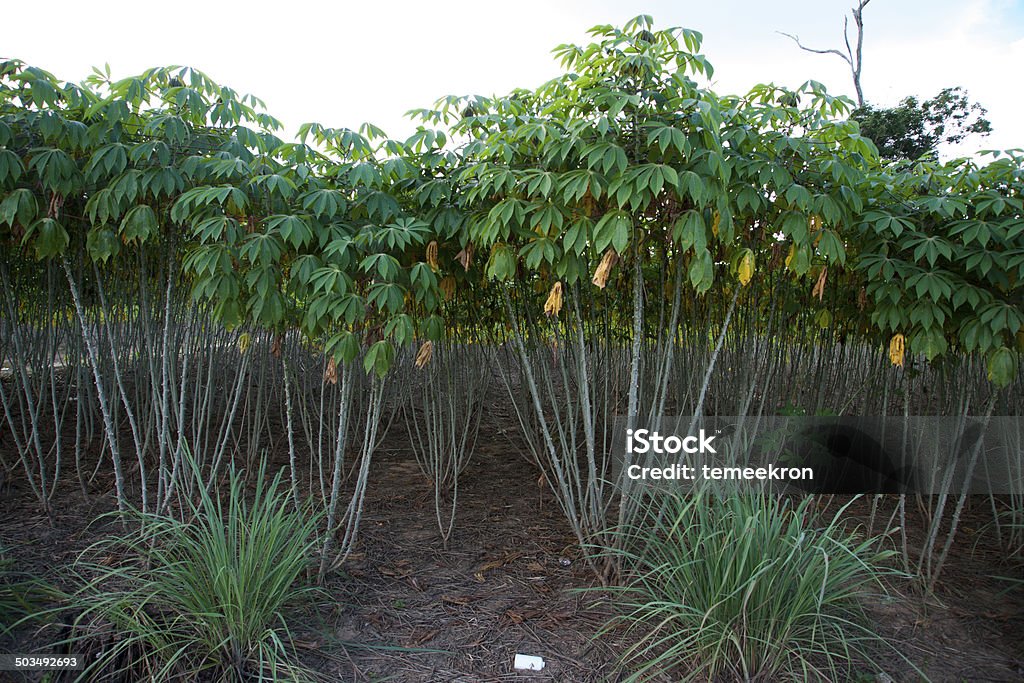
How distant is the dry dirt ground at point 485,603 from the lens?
2.25 meters

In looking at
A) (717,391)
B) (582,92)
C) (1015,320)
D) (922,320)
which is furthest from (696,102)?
(717,391)

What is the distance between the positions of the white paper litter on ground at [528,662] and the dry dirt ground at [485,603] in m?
0.03

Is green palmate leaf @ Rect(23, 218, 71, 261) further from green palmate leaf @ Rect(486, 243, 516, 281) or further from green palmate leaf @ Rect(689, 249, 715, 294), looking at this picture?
green palmate leaf @ Rect(689, 249, 715, 294)

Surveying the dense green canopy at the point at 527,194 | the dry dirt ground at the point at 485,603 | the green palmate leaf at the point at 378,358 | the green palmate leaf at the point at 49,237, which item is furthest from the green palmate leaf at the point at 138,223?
the dry dirt ground at the point at 485,603

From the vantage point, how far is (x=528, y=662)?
88.0 inches

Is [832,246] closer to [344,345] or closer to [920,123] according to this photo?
[344,345]

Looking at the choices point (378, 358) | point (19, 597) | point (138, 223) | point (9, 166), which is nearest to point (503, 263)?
point (378, 358)

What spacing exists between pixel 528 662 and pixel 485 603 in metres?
0.40

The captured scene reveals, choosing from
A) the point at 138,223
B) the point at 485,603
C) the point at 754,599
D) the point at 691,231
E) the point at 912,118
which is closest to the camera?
the point at 754,599

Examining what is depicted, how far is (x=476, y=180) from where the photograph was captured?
2566 mm

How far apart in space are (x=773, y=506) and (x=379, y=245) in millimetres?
1674

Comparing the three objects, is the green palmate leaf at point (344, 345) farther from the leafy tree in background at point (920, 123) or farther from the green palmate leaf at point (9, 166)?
the leafy tree in background at point (920, 123)

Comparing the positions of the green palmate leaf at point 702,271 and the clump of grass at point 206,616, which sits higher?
the green palmate leaf at point 702,271

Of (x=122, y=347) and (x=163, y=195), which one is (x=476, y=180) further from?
(x=122, y=347)
